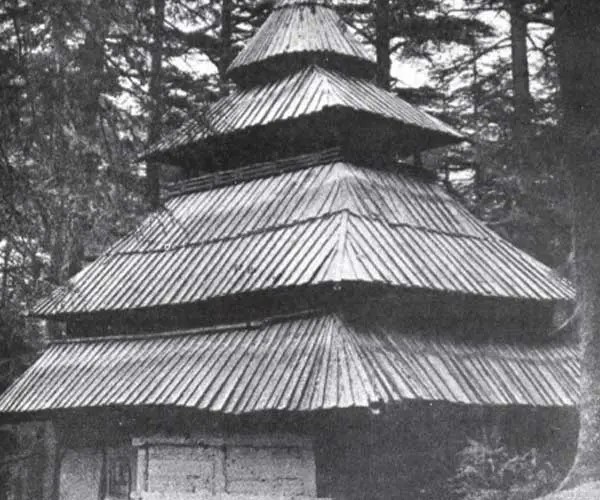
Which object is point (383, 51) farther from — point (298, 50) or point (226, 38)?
point (298, 50)

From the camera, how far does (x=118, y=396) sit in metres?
15.1

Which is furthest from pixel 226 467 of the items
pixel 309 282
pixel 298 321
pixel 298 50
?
pixel 298 50

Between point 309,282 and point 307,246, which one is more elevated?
point 307,246

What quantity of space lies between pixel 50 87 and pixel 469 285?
836 centimetres

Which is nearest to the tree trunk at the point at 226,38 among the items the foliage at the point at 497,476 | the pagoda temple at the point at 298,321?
the pagoda temple at the point at 298,321

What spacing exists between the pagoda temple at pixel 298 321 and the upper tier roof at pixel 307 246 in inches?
1.7

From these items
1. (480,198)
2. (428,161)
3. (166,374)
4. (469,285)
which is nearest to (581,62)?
(469,285)

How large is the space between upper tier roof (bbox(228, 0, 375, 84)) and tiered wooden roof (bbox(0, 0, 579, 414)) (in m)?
0.05

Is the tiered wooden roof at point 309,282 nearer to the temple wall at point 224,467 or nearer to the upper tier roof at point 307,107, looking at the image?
the upper tier roof at point 307,107

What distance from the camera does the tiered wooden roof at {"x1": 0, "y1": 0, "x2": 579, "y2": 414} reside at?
1365cm

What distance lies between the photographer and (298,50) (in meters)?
19.1

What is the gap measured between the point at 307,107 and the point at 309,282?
15.4ft

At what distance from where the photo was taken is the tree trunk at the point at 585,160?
12445mm

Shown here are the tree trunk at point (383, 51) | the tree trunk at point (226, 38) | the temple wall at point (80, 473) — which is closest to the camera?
the temple wall at point (80, 473)
